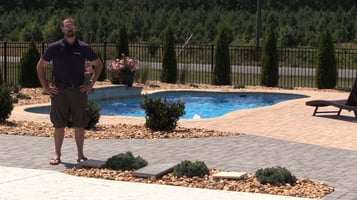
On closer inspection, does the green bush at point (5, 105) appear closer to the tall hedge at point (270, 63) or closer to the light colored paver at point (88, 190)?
the light colored paver at point (88, 190)

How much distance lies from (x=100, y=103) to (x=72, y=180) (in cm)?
1415

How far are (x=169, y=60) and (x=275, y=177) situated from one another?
65.1ft

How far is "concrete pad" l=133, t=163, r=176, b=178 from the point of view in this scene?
9.30m

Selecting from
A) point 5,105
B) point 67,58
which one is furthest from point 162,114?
point 67,58

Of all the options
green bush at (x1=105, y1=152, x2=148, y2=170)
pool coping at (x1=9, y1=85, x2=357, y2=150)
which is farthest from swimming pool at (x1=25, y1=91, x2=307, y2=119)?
green bush at (x1=105, y1=152, x2=148, y2=170)

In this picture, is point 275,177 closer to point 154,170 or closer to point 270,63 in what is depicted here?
point 154,170

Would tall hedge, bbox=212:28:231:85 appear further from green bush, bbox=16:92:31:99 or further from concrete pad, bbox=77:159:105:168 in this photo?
concrete pad, bbox=77:159:105:168

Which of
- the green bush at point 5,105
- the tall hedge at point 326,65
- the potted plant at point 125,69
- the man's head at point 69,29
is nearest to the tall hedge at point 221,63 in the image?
the tall hedge at point 326,65

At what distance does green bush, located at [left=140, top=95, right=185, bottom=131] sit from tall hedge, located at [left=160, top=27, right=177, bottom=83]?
1442 cm

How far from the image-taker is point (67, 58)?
32.9 feet

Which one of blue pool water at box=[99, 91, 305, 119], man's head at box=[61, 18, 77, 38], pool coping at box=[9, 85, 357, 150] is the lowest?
blue pool water at box=[99, 91, 305, 119]

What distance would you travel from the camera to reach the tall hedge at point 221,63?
28297 millimetres

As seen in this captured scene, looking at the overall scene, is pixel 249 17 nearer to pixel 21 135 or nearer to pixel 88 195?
pixel 21 135

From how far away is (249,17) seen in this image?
66.1 m
